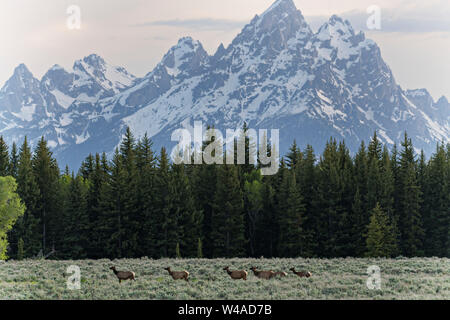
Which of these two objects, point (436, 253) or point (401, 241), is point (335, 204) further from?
point (436, 253)

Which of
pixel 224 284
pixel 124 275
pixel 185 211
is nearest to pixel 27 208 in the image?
pixel 185 211

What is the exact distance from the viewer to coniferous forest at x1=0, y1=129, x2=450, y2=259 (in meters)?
76.8

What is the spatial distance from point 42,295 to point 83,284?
3.02 m

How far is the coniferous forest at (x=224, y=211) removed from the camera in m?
76.8

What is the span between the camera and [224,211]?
79562mm

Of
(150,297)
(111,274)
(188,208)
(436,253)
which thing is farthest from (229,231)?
(150,297)

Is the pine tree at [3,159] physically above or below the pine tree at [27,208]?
above

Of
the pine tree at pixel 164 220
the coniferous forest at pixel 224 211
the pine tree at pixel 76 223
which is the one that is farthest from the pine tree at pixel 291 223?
the pine tree at pixel 76 223

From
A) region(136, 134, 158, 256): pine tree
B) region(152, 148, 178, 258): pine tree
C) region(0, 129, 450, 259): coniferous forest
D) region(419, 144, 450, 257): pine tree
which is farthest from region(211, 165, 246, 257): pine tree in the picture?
region(419, 144, 450, 257): pine tree

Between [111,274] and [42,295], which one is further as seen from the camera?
[111,274]

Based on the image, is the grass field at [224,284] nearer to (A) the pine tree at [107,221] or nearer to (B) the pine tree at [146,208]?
(A) the pine tree at [107,221]

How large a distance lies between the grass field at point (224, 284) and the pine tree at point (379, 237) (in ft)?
129

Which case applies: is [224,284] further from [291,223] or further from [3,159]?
[3,159]
